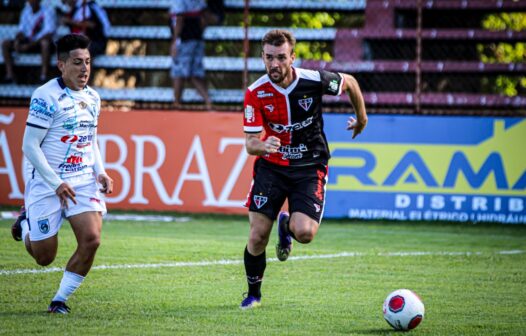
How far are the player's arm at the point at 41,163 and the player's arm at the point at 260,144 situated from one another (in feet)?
4.36

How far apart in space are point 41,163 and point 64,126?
0.41 metres

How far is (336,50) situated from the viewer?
17.2 metres

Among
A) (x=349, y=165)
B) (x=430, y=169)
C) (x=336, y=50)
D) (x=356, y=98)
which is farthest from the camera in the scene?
(x=336, y=50)

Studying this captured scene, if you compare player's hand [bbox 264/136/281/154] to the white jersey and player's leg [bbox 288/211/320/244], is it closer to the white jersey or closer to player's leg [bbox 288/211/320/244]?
player's leg [bbox 288/211/320/244]

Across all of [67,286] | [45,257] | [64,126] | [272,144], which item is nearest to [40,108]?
[64,126]

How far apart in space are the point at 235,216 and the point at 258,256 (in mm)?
6596

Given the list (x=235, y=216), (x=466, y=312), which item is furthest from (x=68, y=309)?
(x=235, y=216)

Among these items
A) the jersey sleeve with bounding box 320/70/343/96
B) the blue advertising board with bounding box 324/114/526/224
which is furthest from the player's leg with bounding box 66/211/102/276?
the blue advertising board with bounding box 324/114/526/224

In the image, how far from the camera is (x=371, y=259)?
10133 millimetres

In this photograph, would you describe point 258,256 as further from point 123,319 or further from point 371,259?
point 371,259

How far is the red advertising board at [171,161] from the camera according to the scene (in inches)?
555

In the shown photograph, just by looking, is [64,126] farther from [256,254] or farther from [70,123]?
[256,254]

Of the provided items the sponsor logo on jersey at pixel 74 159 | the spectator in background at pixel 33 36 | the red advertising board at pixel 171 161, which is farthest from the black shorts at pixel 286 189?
the spectator in background at pixel 33 36

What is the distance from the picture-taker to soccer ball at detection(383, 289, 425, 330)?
252 inches
